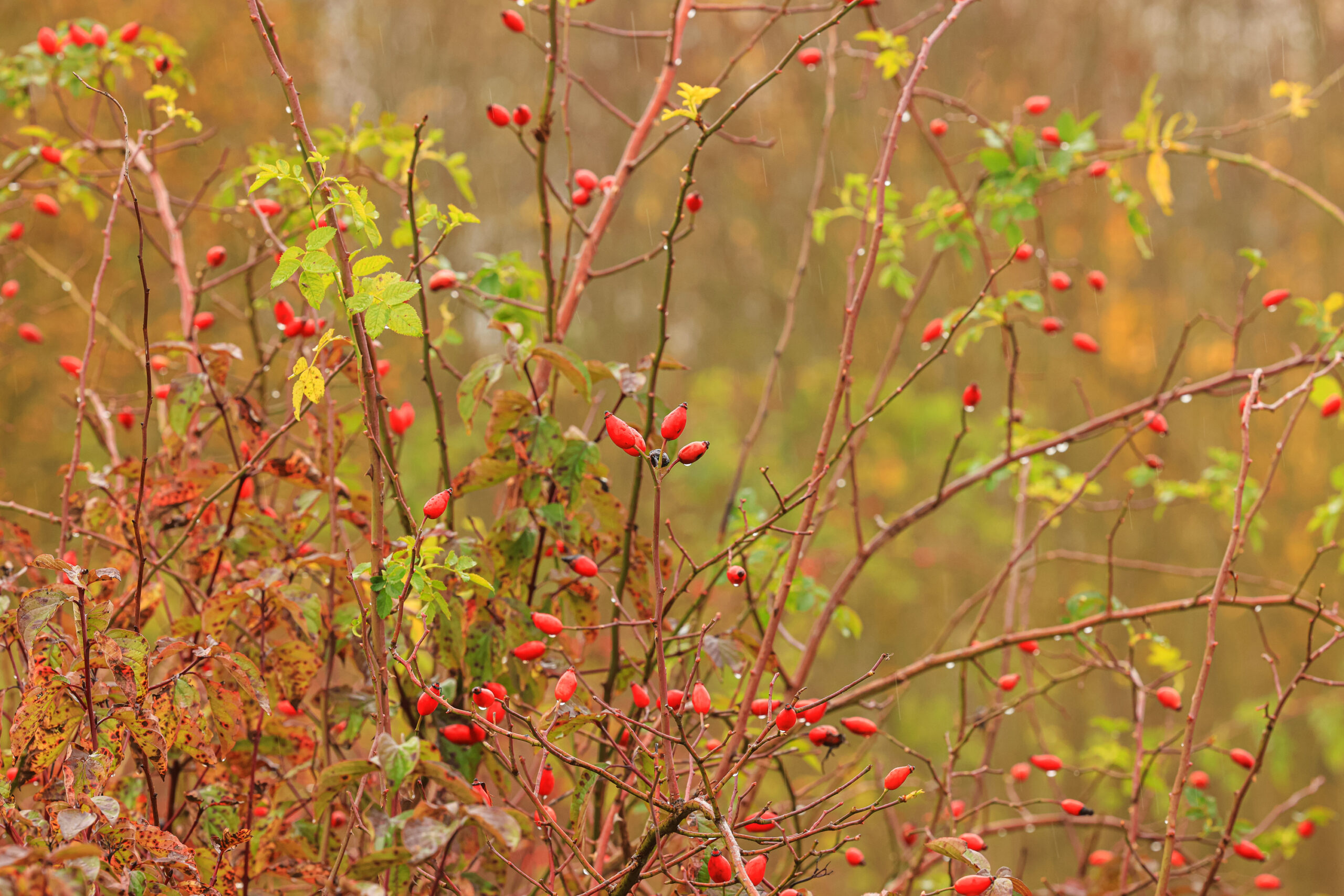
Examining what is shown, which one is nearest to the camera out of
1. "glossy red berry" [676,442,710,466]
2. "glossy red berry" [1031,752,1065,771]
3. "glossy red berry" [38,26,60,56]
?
"glossy red berry" [676,442,710,466]

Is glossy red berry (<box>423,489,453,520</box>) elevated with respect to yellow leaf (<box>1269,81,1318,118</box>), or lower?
lower

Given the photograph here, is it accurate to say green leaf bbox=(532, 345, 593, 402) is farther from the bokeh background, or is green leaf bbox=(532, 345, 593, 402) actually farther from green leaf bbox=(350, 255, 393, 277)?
the bokeh background

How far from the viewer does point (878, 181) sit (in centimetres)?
126

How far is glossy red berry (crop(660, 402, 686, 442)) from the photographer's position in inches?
37.6

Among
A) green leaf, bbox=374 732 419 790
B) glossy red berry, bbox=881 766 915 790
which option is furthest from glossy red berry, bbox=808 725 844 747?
green leaf, bbox=374 732 419 790

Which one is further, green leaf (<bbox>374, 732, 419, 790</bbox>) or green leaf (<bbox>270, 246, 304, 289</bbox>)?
green leaf (<bbox>270, 246, 304, 289</bbox>)

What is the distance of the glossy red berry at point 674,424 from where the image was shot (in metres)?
0.96

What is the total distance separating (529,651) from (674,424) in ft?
1.30

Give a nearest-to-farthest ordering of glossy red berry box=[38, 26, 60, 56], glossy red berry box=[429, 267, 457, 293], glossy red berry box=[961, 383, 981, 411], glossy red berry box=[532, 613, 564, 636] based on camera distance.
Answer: glossy red berry box=[532, 613, 564, 636], glossy red berry box=[429, 267, 457, 293], glossy red berry box=[961, 383, 981, 411], glossy red berry box=[38, 26, 60, 56]

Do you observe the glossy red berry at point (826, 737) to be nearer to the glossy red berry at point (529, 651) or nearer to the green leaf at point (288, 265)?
the glossy red berry at point (529, 651)

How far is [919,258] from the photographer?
7.25 meters

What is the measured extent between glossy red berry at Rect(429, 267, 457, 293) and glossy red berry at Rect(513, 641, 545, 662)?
595 millimetres

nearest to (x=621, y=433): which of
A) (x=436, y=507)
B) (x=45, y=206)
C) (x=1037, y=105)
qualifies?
(x=436, y=507)

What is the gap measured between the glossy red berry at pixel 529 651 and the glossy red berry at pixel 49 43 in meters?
1.52
